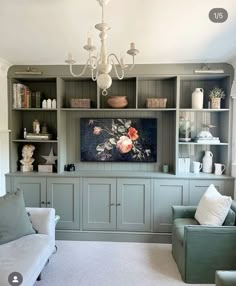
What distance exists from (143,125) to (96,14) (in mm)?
2101

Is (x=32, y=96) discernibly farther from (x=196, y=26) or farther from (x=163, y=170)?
(x=196, y=26)

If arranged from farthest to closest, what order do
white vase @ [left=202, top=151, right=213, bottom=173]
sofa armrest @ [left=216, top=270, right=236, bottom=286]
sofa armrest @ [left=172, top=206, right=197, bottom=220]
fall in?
1. white vase @ [left=202, top=151, right=213, bottom=173]
2. sofa armrest @ [left=172, top=206, right=197, bottom=220]
3. sofa armrest @ [left=216, top=270, right=236, bottom=286]

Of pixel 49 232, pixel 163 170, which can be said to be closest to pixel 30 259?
pixel 49 232

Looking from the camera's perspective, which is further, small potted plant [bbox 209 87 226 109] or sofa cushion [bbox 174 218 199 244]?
small potted plant [bbox 209 87 226 109]

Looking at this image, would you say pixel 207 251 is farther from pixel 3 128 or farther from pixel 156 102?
pixel 3 128

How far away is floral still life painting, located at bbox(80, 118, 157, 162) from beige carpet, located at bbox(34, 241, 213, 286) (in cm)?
124

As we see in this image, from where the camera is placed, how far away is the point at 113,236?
3779 mm

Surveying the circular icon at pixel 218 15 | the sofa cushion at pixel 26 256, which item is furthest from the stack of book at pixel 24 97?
the circular icon at pixel 218 15

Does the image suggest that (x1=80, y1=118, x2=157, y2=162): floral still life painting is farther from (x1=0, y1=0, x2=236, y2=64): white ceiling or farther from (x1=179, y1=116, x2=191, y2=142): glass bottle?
(x1=0, y1=0, x2=236, y2=64): white ceiling

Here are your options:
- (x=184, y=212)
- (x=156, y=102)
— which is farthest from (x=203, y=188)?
(x=156, y=102)

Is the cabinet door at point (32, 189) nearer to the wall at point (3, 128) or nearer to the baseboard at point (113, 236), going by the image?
the wall at point (3, 128)

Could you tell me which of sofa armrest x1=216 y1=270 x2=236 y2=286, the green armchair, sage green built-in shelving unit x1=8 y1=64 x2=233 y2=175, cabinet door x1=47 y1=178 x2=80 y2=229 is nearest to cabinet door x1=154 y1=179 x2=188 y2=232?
sage green built-in shelving unit x1=8 y1=64 x2=233 y2=175

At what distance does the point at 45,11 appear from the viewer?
2176 mm

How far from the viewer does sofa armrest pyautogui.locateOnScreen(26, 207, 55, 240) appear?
2.95m
